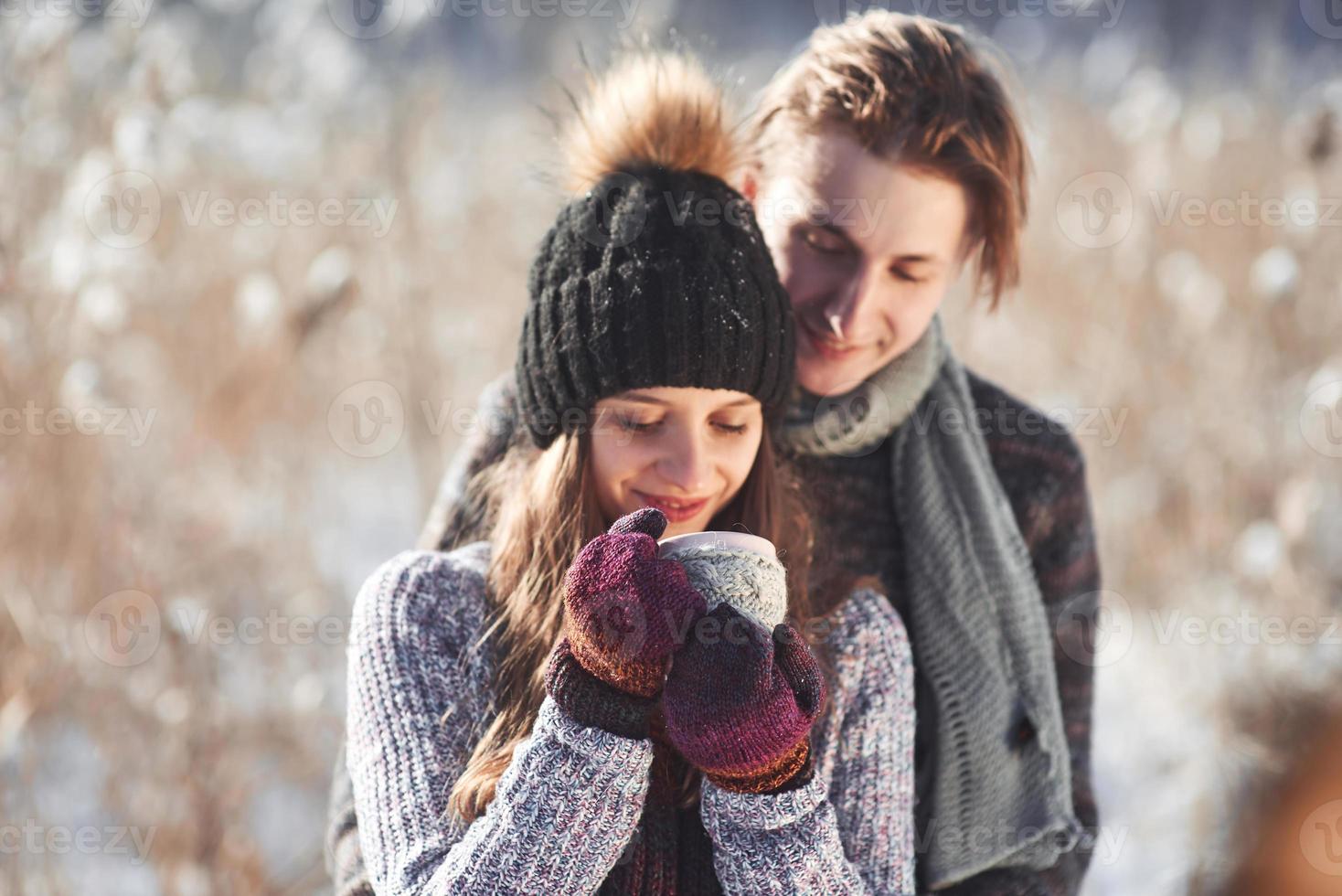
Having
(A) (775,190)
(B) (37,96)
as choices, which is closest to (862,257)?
(A) (775,190)

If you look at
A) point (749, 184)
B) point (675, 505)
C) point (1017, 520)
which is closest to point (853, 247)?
point (749, 184)

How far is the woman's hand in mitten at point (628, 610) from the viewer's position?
1.00 metres

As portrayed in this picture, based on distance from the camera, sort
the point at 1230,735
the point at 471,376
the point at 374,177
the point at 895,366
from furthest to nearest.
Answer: the point at 471,376 → the point at 374,177 → the point at 1230,735 → the point at 895,366

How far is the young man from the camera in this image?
152 centimetres

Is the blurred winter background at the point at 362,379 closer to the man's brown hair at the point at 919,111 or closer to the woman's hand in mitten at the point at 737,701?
the man's brown hair at the point at 919,111

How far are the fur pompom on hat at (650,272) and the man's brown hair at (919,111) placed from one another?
0.69 ft

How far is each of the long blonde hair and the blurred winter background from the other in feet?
1.51

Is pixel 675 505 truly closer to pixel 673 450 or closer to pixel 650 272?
pixel 673 450

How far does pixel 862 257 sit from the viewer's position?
4.97 ft

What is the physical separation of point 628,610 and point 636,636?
0.09ft

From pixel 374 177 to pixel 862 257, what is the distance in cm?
205

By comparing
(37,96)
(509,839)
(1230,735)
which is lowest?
(1230,735)

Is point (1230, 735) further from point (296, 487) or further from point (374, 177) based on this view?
point (374, 177)

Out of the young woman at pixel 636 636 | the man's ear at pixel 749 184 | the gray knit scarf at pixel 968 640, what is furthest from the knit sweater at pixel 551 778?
the man's ear at pixel 749 184
